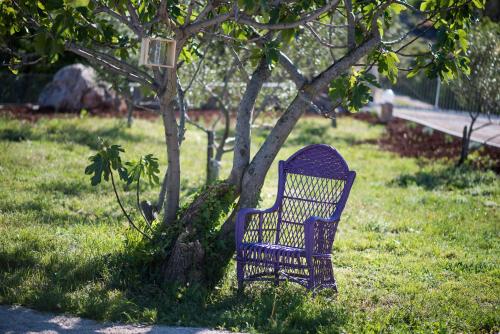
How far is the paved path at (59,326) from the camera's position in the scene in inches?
190

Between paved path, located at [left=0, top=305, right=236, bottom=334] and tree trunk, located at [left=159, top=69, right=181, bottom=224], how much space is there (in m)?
1.53

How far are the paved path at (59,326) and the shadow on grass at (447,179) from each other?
718 cm

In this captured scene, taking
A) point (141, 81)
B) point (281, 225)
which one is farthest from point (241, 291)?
point (141, 81)

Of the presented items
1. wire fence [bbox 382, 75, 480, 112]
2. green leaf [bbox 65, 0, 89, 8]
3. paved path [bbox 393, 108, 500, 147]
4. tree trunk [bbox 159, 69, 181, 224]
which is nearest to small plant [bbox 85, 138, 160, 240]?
tree trunk [bbox 159, 69, 181, 224]

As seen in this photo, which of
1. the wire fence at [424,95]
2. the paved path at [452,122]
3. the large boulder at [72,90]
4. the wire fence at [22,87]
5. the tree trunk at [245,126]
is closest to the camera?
the tree trunk at [245,126]

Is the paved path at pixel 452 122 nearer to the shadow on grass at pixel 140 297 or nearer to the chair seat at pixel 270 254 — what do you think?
the chair seat at pixel 270 254

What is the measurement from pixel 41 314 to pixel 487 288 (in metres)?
4.13

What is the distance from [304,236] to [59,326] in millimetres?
2194

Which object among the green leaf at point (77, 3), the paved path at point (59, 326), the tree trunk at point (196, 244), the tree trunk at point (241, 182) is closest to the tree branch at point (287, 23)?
the tree trunk at point (241, 182)

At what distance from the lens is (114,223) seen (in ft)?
25.4

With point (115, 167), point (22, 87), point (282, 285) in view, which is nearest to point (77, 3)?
point (115, 167)

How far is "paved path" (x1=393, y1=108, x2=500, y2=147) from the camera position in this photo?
15367mm

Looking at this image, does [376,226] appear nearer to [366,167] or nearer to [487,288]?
[487,288]

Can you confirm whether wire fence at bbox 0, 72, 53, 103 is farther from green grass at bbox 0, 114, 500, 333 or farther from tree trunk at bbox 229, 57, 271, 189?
tree trunk at bbox 229, 57, 271, 189
